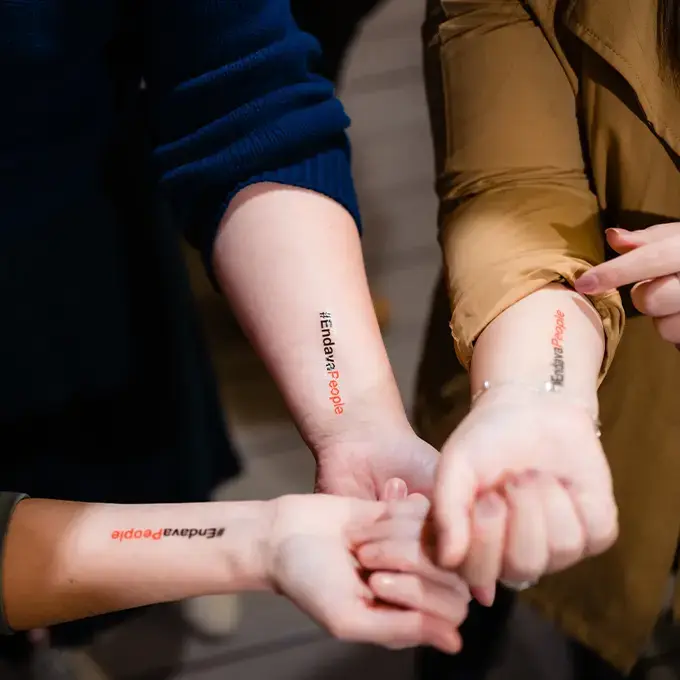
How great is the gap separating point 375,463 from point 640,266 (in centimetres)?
22

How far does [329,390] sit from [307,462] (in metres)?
0.68

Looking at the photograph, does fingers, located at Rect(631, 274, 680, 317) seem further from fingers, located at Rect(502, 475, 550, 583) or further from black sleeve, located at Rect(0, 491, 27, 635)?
black sleeve, located at Rect(0, 491, 27, 635)

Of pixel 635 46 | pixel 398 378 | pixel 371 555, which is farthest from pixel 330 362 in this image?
pixel 398 378

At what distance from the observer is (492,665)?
1.01 meters

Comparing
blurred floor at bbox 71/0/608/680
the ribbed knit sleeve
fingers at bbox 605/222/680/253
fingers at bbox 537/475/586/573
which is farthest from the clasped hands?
blurred floor at bbox 71/0/608/680

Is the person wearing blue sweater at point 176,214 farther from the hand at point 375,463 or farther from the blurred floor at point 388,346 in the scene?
the blurred floor at point 388,346

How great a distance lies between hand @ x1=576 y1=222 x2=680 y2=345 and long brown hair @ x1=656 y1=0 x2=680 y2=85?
0.11 metres

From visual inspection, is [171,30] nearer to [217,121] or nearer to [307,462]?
[217,121]

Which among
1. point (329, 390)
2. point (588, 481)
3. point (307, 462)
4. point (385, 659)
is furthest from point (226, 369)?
point (588, 481)

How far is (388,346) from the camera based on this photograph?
1.31m

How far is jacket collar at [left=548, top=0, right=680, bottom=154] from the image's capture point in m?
0.53

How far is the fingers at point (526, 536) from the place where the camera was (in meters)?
0.42

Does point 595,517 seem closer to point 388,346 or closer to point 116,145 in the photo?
point 116,145

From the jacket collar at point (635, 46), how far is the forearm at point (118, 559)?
1.26 feet
